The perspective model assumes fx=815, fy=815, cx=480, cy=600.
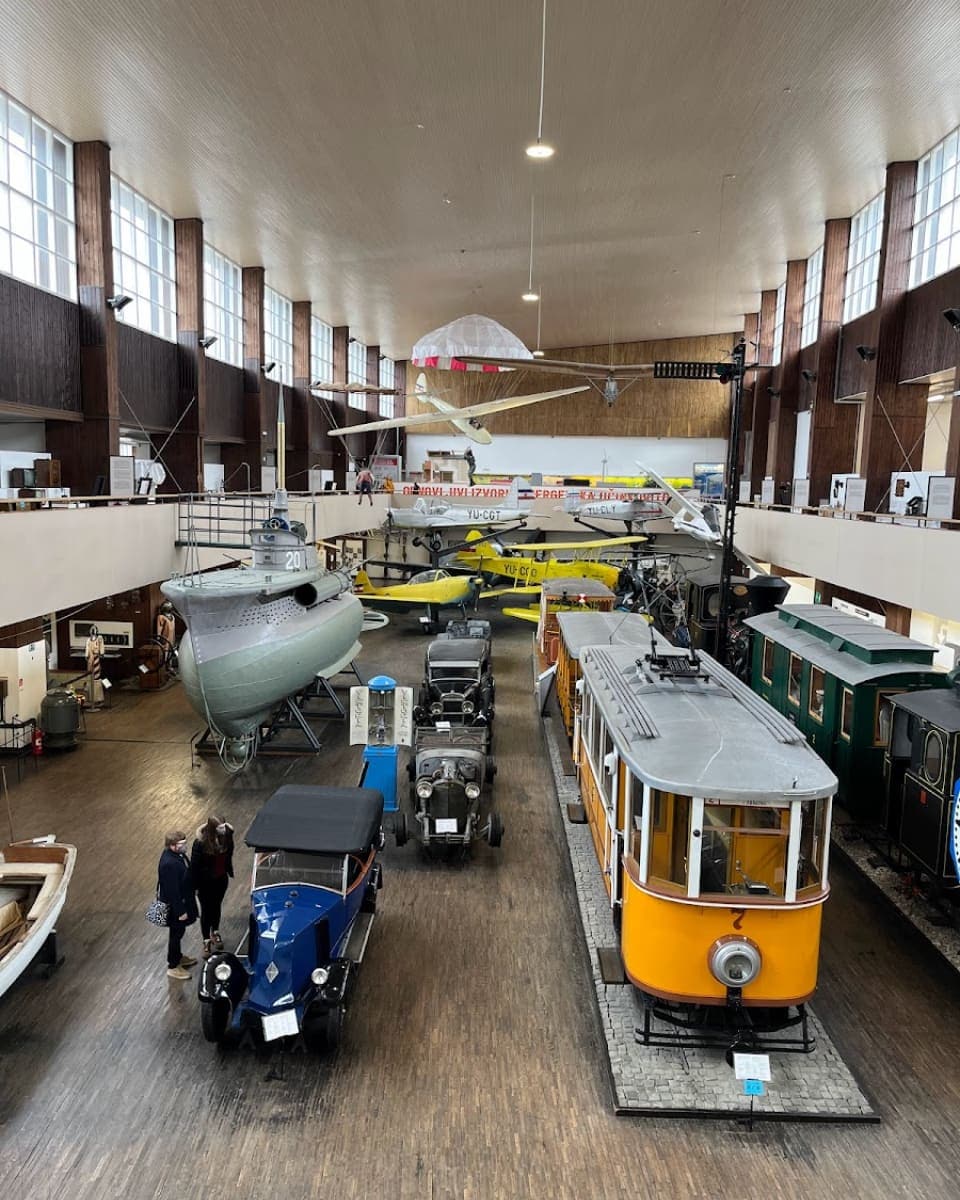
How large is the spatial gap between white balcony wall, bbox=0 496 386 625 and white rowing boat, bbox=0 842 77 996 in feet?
17.1

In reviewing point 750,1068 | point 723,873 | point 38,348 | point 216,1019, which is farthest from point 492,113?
point 750,1068

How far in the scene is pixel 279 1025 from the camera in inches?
262

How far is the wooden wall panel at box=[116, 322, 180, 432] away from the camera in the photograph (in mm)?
22125

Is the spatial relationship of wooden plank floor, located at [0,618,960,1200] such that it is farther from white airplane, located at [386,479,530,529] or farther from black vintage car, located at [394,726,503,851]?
white airplane, located at [386,479,530,529]

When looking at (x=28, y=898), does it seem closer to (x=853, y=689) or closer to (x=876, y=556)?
(x=853, y=689)

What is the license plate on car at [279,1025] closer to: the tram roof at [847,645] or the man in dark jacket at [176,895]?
the man in dark jacket at [176,895]

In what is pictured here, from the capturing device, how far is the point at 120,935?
9.00m

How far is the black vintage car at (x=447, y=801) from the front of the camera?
10.6 metres

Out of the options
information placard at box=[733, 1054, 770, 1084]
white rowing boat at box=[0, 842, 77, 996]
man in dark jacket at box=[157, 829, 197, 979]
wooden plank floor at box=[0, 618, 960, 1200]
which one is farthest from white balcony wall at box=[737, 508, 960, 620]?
white rowing boat at box=[0, 842, 77, 996]

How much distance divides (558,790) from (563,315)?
28.1m

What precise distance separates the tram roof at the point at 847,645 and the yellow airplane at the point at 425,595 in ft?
40.5

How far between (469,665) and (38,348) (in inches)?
484

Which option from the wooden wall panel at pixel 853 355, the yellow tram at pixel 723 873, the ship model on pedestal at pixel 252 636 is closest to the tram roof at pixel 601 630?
the ship model on pedestal at pixel 252 636

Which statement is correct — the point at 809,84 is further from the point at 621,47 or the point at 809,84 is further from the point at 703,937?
the point at 703,937
